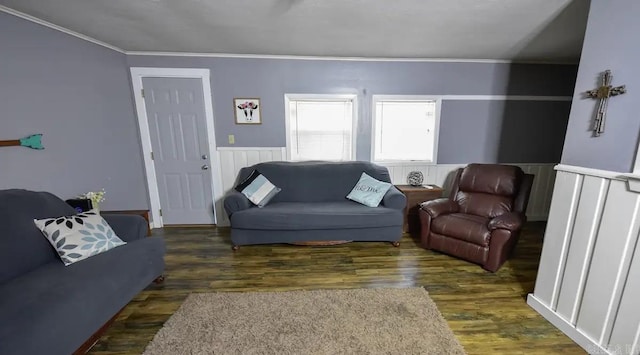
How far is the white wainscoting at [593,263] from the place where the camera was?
135 centimetres

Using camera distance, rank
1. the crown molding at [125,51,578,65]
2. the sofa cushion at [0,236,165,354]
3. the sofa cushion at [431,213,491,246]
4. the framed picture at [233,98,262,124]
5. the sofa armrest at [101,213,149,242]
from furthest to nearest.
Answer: the framed picture at [233,98,262,124]
the crown molding at [125,51,578,65]
the sofa cushion at [431,213,491,246]
the sofa armrest at [101,213,149,242]
the sofa cushion at [0,236,165,354]

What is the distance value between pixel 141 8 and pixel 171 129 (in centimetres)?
167

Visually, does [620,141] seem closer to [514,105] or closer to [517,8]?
[517,8]

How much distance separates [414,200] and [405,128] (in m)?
1.09

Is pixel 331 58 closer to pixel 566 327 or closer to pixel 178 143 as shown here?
pixel 178 143

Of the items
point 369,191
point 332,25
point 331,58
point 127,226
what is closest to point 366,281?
point 369,191

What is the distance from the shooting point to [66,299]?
53.7 inches

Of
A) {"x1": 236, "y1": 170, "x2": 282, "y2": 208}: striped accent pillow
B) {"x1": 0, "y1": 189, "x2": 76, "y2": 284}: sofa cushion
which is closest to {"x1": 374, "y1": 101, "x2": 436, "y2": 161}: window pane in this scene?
{"x1": 236, "y1": 170, "x2": 282, "y2": 208}: striped accent pillow

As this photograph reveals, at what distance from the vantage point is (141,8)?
6.45 feet

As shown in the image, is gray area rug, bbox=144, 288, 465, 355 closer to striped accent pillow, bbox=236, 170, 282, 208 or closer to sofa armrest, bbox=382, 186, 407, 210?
sofa armrest, bbox=382, 186, 407, 210

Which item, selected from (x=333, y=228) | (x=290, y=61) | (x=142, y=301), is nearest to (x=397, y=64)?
(x=290, y=61)

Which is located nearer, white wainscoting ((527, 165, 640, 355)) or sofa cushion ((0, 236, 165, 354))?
sofa cushion ((0, 236, 165, 354))

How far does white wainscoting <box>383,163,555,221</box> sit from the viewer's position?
367 centimetres

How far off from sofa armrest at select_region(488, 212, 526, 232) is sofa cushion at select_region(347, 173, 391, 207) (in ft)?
Result: 3.74
